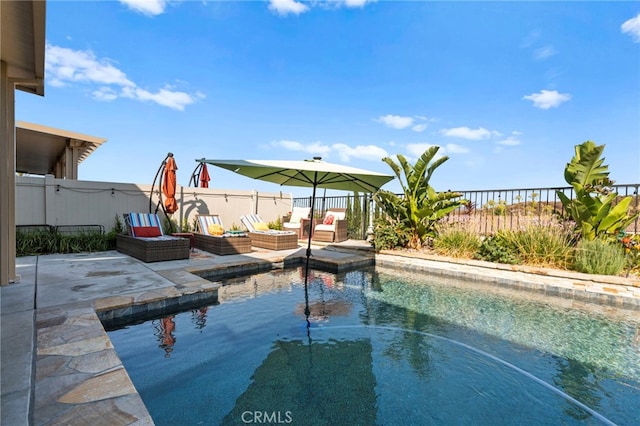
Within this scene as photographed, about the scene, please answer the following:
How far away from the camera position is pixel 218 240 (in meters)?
7.43

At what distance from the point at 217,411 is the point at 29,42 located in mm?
4232

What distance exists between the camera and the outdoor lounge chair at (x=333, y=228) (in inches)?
406

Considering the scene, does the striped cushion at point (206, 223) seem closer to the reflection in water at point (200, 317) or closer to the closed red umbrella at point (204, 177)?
the closed red umbrella at point (204, 177)

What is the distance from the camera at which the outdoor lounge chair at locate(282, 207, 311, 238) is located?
431 inches

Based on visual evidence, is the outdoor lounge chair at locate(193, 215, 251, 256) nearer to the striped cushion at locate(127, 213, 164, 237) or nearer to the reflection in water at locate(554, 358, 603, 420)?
the striped cushion at locate(127, 213, 164, 237)

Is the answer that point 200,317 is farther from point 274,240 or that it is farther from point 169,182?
point 169,182

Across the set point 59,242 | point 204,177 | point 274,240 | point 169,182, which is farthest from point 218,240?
point 204,177

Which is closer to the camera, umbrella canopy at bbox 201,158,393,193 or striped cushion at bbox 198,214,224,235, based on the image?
umbrella canopy at bbox 201,158,393,193

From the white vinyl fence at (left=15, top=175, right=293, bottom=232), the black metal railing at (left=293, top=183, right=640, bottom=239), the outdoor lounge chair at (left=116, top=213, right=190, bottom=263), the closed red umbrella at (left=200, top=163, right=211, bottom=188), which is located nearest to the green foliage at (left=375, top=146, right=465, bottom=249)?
the black metal railing at (left=293, top=183, right=640, bottom=239)

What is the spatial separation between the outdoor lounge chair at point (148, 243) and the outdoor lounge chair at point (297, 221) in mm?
4608

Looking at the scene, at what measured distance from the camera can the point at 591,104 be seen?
30.8ft

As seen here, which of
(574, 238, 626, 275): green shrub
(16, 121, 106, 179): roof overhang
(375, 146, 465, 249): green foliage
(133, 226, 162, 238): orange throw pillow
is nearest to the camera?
(574, 238, 626, 275): green shrub

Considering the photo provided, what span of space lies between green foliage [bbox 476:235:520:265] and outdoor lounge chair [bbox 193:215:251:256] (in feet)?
18.8

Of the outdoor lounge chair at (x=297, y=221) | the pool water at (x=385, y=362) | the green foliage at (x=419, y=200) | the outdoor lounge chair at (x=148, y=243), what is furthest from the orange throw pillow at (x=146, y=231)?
the green foliage at (x=419, y=200)
